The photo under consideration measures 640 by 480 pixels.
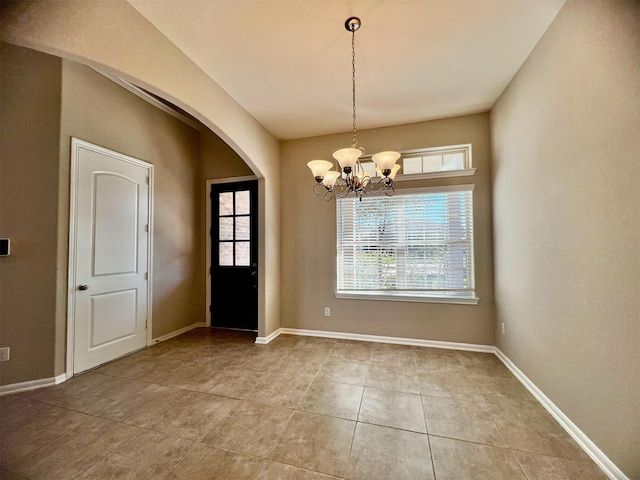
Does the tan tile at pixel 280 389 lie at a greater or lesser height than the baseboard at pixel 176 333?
lesser

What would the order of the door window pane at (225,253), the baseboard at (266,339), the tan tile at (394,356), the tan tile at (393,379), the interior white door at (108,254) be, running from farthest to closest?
the door window pane at (225,253)
the baseboard at (266,339)
the tan tile at (394,356)
the interior white door at (108,254)
the tan tile at (393,379)

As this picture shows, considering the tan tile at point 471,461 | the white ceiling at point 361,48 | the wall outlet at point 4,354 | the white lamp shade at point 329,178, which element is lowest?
the tan tile at point 471,461

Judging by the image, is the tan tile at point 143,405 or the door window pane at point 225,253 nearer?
the tan tile at point 143,405

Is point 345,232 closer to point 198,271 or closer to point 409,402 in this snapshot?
point 409,402

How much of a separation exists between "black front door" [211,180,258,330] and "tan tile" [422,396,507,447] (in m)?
2.84

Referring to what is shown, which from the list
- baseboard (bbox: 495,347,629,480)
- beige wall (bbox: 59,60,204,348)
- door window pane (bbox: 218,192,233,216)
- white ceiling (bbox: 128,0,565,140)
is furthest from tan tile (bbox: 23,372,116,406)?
baseboard (bbox: 495,347,629,480)

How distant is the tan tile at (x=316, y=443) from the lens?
5.07 ft

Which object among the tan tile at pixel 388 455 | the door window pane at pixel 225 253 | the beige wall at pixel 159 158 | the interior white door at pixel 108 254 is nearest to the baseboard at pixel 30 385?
the interior white door at pixel 108 254

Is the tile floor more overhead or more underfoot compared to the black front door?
more underfoot

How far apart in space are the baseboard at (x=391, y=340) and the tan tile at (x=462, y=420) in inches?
47.0

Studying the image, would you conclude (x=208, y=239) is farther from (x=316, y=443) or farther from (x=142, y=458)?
(x=316, y=443)

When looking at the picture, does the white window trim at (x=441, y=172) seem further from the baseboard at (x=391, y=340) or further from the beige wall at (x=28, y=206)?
the beige wall at (x=28, y=206)

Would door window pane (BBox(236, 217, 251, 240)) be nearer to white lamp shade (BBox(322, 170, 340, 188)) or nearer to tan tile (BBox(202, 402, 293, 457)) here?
white lamp shade (BBox(322, 170, 340, 188))

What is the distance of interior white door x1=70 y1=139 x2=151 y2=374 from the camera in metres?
2.66
